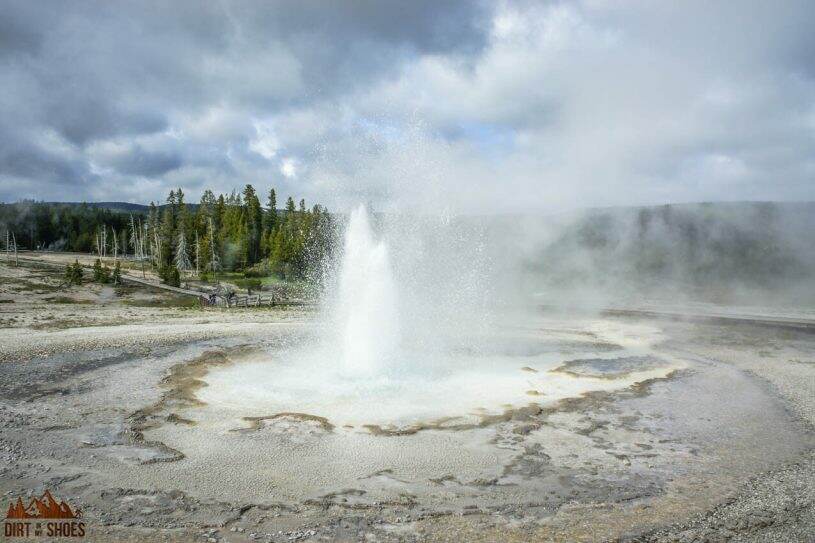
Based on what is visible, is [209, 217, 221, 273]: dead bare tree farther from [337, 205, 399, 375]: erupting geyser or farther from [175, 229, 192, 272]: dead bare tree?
[337, 205, 399, 375]: erupting geyser

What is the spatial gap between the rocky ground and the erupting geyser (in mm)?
3060

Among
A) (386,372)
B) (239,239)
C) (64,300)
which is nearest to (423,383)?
(386,372)

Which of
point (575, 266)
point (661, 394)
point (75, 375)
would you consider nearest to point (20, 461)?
point (75, 375)

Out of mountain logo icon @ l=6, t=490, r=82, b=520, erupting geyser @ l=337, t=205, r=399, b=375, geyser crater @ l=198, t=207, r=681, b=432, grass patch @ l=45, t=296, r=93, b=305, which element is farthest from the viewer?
grass patch @ l=45, t=296, r=93, b=305

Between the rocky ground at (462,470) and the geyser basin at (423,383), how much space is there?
488 millimetres

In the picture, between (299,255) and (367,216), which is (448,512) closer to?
(367,216)

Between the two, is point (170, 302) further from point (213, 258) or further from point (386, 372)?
point (386, 372)

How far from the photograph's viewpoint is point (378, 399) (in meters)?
8.88

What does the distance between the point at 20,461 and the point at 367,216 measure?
8704 mm

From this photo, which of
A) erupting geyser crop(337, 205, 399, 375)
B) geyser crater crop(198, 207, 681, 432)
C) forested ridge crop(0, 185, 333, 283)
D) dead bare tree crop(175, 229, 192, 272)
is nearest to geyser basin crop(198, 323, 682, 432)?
geyser crater crop(198, 207, 681, 432)

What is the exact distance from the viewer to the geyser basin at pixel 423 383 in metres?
8.21

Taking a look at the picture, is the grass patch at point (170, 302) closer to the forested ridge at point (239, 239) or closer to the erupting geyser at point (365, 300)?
the forested ridge at point (239, 239)

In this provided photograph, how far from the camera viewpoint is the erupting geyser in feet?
37.9

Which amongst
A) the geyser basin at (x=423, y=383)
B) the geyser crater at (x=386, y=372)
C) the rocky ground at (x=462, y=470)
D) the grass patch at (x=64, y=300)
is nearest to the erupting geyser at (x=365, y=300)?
the geyser crater at (x=386, y=372)
